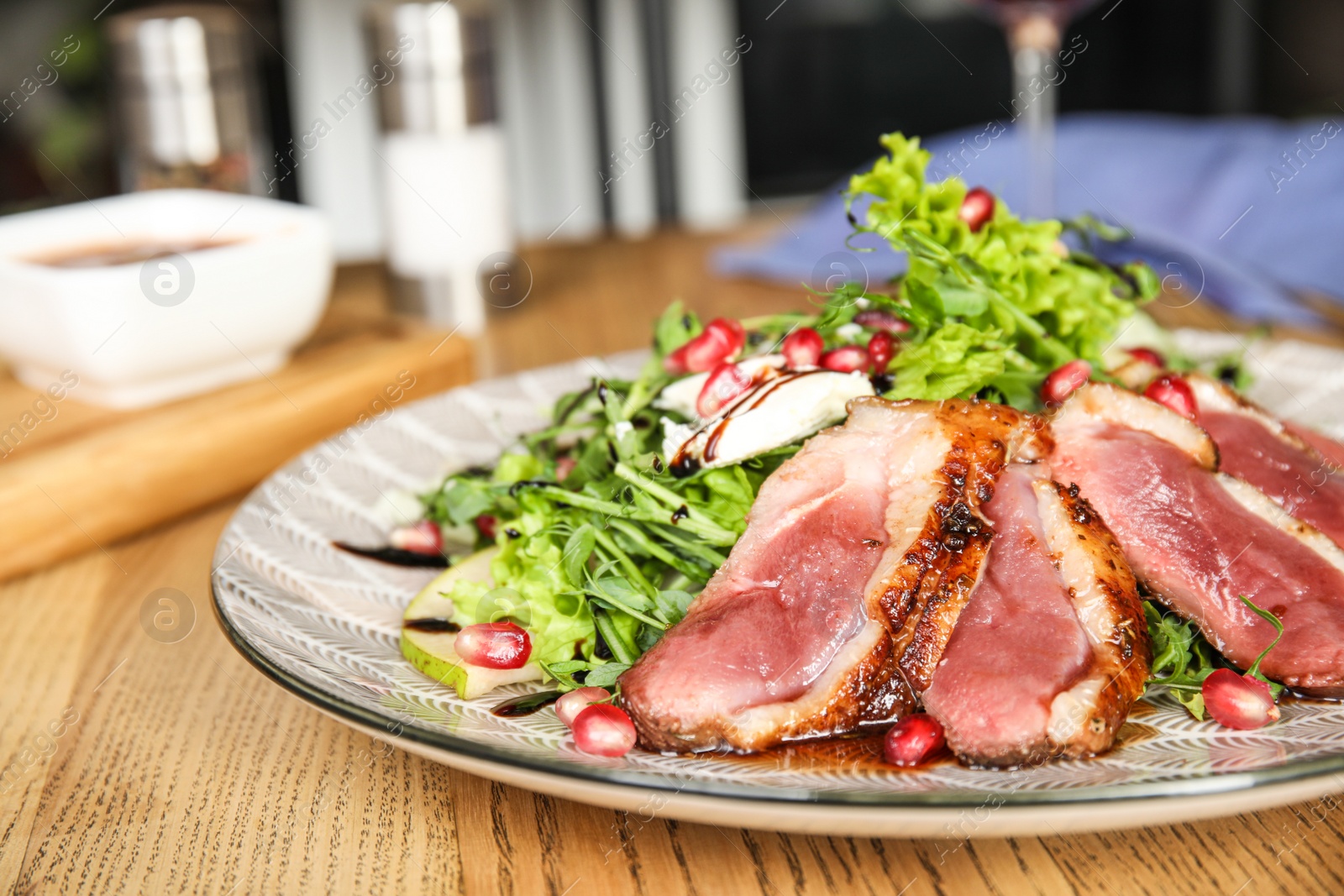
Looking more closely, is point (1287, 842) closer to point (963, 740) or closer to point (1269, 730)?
point (1269, 730)

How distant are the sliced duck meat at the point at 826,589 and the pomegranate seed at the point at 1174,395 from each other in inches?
12.8

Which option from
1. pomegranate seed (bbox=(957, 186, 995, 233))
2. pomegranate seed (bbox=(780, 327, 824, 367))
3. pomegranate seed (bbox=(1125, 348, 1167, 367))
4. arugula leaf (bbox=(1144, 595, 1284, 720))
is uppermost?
pomegranate seed (bbox=(957, 186, 995, 233))

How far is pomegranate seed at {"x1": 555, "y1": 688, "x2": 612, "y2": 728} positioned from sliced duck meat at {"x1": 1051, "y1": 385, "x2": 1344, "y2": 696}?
0.72 meters

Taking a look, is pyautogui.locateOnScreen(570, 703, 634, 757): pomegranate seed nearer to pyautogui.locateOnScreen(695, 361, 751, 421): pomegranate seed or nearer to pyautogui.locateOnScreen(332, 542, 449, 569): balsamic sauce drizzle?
pyautogui.locateOnScreen(695, 361, 751, 421): pomegranate seed

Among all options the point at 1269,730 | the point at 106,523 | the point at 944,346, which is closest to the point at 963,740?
the point at 1269,730

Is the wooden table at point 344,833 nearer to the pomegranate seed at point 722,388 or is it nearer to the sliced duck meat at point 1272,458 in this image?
the sliced duck meat at point 1272,458

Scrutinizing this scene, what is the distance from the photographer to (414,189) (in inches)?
136

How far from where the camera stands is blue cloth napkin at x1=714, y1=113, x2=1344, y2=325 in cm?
329

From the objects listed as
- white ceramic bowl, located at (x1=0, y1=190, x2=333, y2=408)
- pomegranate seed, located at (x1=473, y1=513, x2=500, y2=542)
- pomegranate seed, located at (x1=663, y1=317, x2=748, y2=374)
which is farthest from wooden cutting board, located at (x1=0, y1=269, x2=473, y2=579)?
pomegranate seed, located at (x1=663, y1=317, x2=748, y2=374)

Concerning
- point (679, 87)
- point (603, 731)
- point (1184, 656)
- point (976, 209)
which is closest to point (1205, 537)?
point (1184, 656)

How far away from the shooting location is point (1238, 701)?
1.33 metres

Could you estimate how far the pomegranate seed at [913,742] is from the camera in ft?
4.31

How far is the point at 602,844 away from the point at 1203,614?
82 centimetres

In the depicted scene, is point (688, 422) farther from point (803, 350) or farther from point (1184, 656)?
point (1184, 656)
